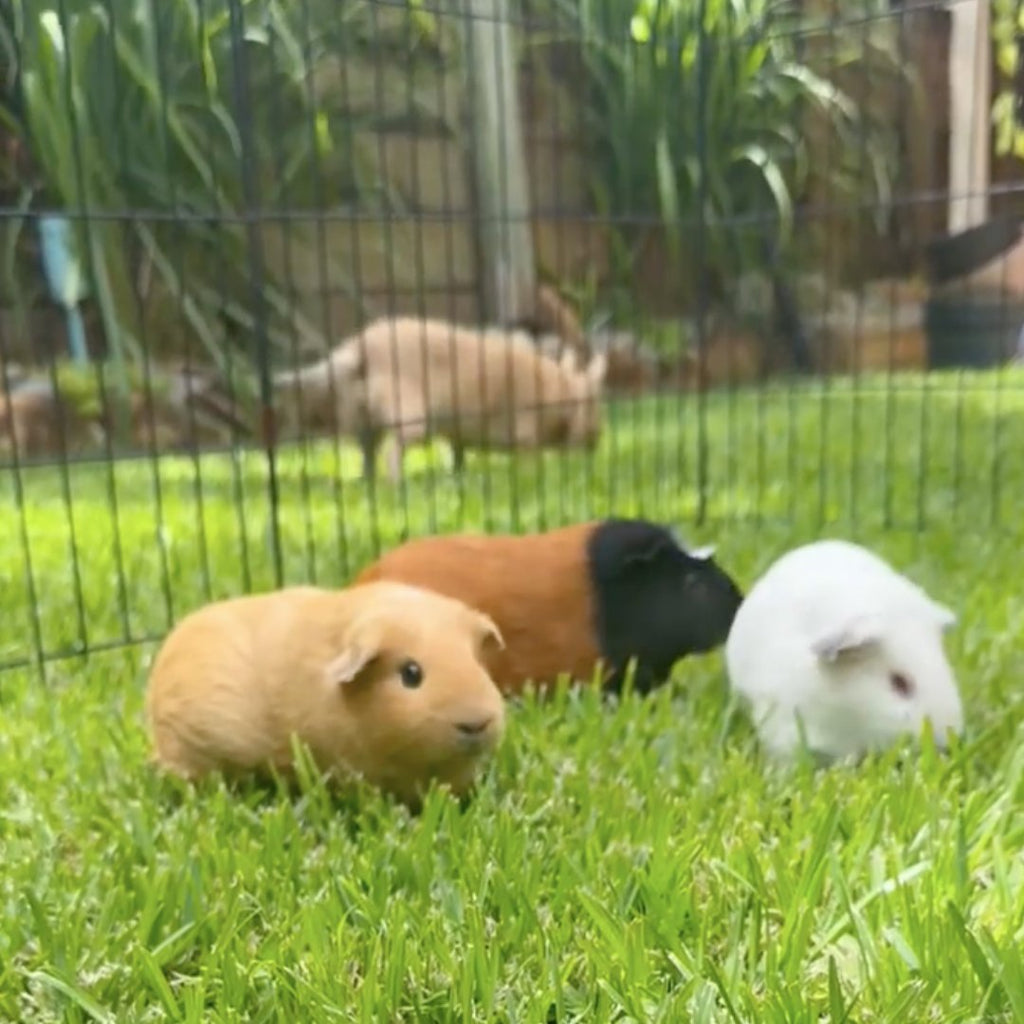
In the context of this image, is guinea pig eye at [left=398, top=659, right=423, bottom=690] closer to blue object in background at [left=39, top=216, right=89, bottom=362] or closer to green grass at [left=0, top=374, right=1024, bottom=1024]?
green grass at [left=0, top=374, right=1024, bottom=1024]

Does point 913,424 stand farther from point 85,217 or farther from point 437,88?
point 85,217

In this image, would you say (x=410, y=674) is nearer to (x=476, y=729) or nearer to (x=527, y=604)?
(x=476, y=729)

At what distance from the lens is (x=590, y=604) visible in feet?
4.78

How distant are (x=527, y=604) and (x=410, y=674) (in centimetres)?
35

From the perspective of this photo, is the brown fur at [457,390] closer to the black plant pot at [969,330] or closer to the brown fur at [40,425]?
the brown fur at [40,425]

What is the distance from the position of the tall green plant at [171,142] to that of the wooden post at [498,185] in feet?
1.19

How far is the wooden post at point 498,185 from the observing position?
3.47 m

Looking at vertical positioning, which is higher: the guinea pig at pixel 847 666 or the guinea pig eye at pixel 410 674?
the guinea pig eye at pixel 410 674

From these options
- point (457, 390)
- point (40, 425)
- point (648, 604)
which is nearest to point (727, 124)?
point (457, 390)

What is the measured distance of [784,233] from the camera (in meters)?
4.22

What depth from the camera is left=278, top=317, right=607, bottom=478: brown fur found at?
2814 millimetres

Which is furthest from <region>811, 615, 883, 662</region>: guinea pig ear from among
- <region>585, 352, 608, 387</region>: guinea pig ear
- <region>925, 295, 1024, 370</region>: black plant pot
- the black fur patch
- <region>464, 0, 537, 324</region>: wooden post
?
<region>925, 295, 1024, 370</region>: black plant pot

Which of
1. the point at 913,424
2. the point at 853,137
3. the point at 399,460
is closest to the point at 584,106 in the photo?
the point at 853,137

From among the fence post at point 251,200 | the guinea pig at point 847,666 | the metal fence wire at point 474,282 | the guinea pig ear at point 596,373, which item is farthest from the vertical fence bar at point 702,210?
the guinea pig at point 847,666
